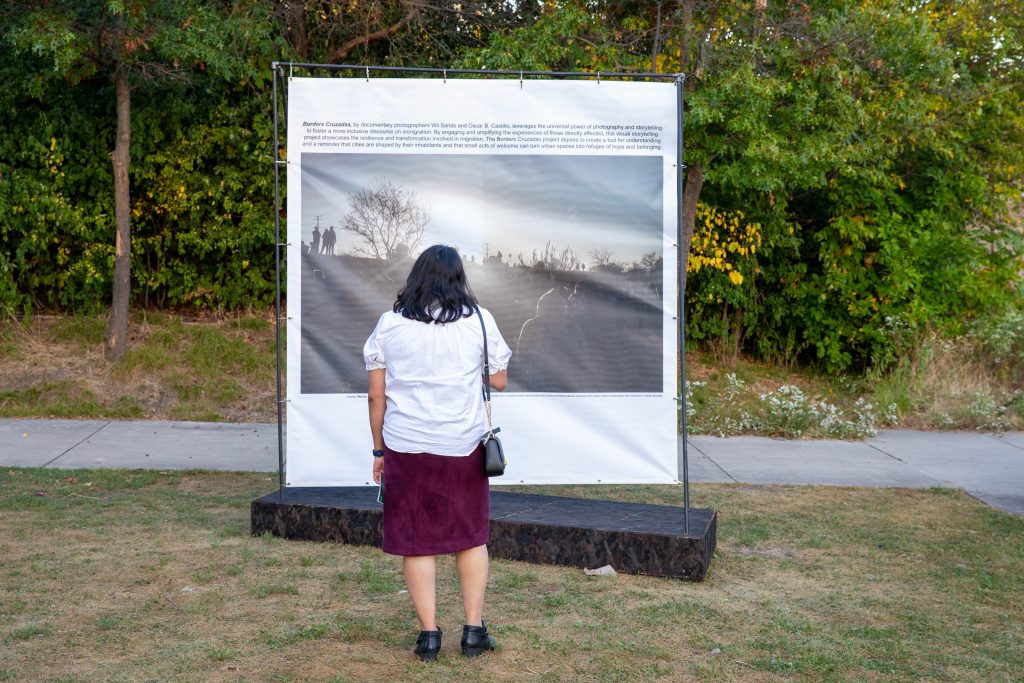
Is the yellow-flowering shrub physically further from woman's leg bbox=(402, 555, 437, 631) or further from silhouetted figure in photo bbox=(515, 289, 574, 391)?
woman's leg bbox=(402, 555, 437, 631)

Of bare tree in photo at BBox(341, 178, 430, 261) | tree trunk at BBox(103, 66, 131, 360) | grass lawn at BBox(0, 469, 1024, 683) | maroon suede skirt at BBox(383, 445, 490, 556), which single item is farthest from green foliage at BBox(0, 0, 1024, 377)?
maroon suede skirt at BBox(383, 445, 490, 556)

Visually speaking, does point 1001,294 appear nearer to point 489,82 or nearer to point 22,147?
point 489,82

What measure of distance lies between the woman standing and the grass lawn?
440 millimetres

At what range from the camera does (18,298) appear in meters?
12.2

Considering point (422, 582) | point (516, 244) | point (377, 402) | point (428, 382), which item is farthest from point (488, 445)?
point (516, 244)

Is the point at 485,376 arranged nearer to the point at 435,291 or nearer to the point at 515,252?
the point at 435,291

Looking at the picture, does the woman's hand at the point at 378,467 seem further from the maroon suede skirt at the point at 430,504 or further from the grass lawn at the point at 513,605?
the grass lawn at the point at 513,605

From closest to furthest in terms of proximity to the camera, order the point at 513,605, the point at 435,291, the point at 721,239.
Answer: the point at 435,291 → the point at 513,605 → the point at 721,239

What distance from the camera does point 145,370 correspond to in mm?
11508

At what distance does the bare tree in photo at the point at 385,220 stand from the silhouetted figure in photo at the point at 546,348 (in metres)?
0.79

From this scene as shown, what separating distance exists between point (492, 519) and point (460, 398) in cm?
192

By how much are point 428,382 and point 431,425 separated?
169 mm

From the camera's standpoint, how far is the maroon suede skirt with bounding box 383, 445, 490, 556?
4.24 metres

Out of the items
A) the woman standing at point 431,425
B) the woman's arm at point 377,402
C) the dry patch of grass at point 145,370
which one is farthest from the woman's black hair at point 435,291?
the dry patch of grass at point 145,370
